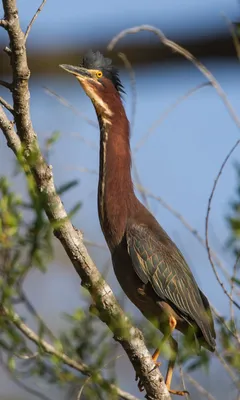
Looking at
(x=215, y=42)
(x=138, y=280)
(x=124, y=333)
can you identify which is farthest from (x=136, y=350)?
(x=215, y=42)

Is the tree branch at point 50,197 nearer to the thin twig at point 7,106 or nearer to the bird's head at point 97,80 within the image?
the thin twig at point 7,106

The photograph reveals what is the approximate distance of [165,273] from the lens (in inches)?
115

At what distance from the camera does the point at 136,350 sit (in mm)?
2025

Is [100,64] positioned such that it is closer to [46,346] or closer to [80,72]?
[80,72]

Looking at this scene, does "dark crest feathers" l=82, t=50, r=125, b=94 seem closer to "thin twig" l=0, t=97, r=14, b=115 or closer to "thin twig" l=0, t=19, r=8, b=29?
"thin twig" l=0, t=97, r=14, b=115

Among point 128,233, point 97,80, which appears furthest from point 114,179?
point 97,80

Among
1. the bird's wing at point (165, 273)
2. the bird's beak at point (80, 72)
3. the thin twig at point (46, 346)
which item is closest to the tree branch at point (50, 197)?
the thin twig at point (46, 346)

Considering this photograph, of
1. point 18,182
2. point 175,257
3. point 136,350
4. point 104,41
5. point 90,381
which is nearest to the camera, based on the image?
point 90,381

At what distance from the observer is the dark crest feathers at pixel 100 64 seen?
9.64ft

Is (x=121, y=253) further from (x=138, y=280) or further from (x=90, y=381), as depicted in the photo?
(x=90, y=381)

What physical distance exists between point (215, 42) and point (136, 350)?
83.3 inches

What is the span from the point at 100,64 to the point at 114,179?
429mm

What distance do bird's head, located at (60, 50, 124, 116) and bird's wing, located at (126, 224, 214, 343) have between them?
46 centimetres

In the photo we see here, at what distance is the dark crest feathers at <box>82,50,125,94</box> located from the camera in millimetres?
2939
